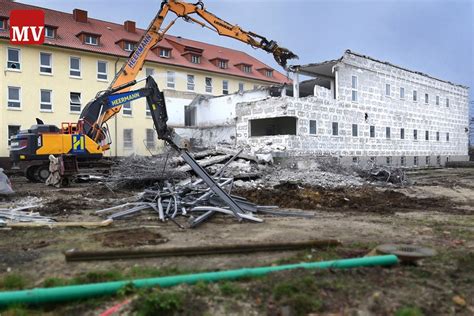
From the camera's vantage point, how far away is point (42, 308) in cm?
453

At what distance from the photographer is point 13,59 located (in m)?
35.2

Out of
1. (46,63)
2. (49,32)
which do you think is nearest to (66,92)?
(46,63)

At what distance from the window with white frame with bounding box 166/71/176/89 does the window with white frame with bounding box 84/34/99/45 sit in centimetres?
724

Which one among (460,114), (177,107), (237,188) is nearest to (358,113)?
(177,107)

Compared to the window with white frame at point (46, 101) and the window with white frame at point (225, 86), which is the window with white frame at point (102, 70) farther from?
the window with white frame at point (225, 86)

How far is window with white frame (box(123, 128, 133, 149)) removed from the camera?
40.3m

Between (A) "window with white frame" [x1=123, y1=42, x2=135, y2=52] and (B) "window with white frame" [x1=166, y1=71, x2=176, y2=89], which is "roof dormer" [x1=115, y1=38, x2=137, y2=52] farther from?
(B) "window with white frame" [x1=166, y1=71, x2=176, y2=89]

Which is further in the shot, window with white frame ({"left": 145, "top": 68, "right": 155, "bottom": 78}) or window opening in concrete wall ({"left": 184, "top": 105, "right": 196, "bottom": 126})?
window with white frame ({"left": 145, "top": 68, "right": 155, "bottom": 78})

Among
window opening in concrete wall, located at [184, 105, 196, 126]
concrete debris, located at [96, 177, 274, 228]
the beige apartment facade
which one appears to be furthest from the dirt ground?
window opening in concrete wall, located at [184, 105, 196, 126]

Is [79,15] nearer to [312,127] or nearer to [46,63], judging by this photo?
[46,63]

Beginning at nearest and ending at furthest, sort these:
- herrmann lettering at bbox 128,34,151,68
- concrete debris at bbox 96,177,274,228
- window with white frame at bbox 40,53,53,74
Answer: concrete debris at bbox 96,177,274,228
herrmann lettering at bbox 128,34,151,68
window with white frame at bbox 40,53,53,74

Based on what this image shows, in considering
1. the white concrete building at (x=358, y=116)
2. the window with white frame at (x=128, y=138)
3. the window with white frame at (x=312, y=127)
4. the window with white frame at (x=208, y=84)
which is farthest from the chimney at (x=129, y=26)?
the window with white frame at (x=312, y=127)

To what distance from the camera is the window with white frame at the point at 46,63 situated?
120ft

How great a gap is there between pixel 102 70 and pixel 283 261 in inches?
1489
